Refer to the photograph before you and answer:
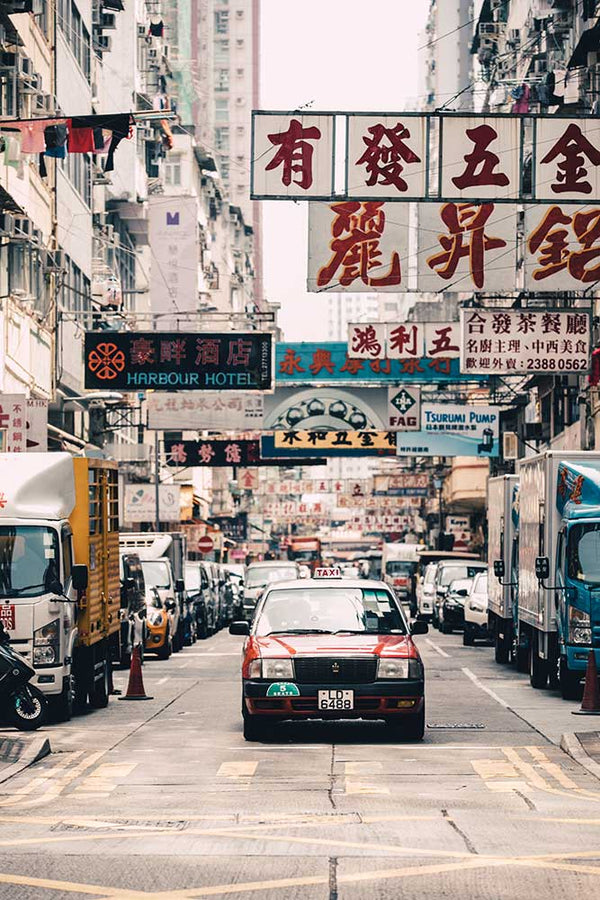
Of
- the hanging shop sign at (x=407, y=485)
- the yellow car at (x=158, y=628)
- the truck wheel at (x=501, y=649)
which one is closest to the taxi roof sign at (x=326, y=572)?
the truck wheel at (x=501, y=649)

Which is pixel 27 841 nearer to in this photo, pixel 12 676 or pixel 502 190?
pixel 12 676

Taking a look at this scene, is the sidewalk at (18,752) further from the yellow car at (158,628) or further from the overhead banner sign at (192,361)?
the overhead banner sign at (192,361)

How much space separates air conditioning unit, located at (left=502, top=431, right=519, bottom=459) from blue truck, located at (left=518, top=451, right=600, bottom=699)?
3949 cm

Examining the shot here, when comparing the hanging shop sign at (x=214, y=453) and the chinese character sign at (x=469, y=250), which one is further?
the hanging shop sign at (x=214, y=453)

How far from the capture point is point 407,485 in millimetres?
119438

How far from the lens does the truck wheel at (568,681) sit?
2317 cm

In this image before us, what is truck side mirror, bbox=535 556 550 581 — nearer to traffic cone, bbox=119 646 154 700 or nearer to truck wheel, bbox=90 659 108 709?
traffic cone, bbox=119 646 154 700

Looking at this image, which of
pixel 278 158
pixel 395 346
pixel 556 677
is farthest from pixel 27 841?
pixel 395 346

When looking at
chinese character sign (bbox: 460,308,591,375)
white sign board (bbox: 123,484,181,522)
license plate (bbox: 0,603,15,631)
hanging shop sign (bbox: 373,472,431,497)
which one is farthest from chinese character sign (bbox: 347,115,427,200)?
hanging shop sign (bbox: 373,472,431,497)

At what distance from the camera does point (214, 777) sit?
1482cm

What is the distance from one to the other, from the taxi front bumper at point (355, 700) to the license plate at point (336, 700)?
4 centimetres

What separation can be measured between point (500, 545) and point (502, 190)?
10684mm

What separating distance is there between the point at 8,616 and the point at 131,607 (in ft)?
40.6

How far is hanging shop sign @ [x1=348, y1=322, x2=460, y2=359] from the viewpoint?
1761 inches
